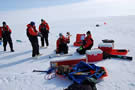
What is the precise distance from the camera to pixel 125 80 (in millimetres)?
3469

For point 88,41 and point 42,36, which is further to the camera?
point 42,36

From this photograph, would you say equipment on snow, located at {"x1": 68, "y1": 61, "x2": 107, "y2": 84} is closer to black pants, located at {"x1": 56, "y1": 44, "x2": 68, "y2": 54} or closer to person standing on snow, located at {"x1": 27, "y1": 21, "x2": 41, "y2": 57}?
black pants, located at {"x1": 56, "y1": 44, "x2": 68, "y2": 54}

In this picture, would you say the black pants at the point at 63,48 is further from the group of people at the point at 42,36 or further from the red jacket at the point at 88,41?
the red jacket at the point at 88,41

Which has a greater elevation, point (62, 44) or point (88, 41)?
point (88, 41)

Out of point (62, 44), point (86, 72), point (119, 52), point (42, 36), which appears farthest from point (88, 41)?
point (86, 72)

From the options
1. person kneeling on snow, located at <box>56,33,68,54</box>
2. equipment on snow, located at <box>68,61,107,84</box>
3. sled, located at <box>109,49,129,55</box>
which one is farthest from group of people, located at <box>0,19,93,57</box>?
equipment on snow, located at <box>68,61,107,84</box>

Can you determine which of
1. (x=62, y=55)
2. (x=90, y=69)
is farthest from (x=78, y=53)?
(x=90, y=69)

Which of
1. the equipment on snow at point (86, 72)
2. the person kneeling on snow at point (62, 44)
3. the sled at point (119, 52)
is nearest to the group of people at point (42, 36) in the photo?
the person kneeling on snow at point (62, 44)

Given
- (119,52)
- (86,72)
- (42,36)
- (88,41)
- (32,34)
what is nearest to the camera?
(86,72)

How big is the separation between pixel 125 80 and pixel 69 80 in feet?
5.15

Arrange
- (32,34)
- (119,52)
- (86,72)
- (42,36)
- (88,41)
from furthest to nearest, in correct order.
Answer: (42,36)
(88,41)
(119,52)
(32,34)
(86,72)

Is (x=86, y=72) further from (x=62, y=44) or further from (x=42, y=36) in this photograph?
(x=42, y=36)

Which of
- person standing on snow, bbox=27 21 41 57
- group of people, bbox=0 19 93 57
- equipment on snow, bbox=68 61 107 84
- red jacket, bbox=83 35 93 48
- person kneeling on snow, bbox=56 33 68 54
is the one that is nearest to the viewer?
equipment on snow, bbox=68 61 107 84

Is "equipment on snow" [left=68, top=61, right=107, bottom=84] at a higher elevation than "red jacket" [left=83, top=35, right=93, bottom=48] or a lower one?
lower
